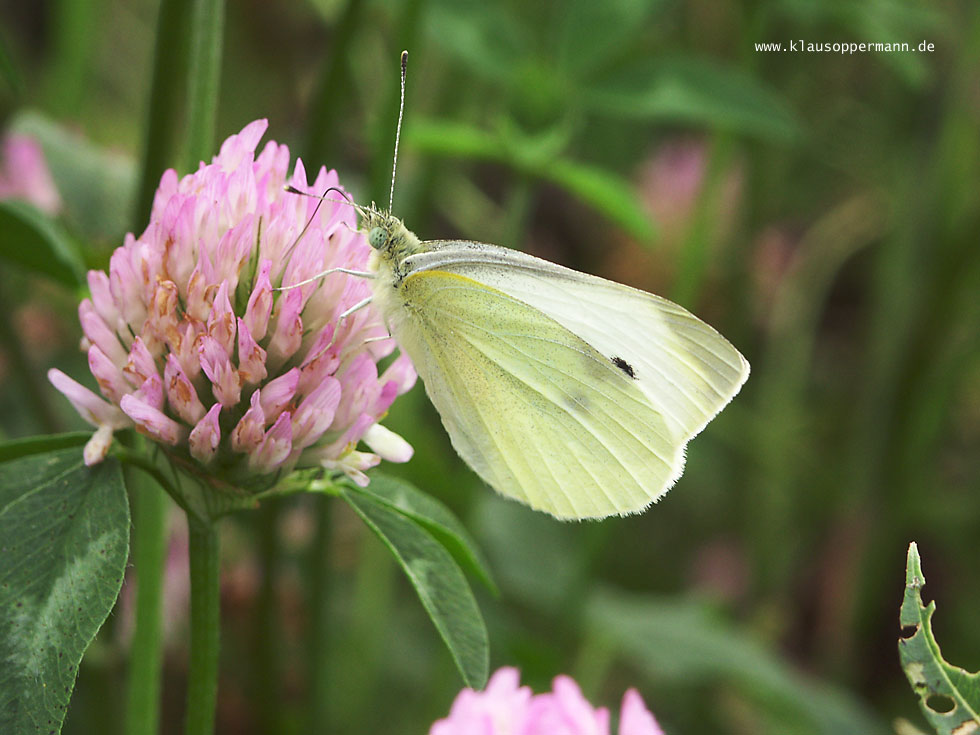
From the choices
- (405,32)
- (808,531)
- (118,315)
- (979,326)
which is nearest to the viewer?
(118,315)

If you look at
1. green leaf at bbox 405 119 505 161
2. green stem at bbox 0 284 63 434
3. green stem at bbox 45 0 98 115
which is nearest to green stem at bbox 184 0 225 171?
green stem at bbox 0 284 63 434

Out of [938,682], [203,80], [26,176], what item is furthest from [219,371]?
[26,176]

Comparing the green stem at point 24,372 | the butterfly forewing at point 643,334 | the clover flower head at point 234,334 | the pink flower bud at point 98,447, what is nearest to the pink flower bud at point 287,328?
the clover flower head at point 234,334

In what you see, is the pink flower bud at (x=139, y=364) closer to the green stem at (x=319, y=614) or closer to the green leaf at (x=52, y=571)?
the green leaf at (x=52, y=571)

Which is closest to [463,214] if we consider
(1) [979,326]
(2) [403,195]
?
(2) [403,195]

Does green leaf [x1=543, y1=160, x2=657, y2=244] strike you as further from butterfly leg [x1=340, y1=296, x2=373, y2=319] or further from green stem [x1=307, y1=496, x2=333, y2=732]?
butterfly leg [x1=340, y1=296, x2=373, y2=319]

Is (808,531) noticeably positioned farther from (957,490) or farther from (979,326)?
(979,326)
